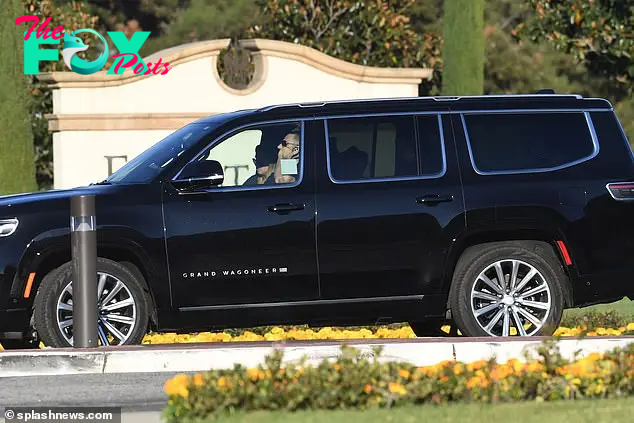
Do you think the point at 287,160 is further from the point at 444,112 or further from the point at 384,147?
the point at 444,112

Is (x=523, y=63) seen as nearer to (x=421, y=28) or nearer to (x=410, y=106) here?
(x=421, y=28)

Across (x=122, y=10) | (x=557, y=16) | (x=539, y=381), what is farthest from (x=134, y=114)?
(x=122, y=10)

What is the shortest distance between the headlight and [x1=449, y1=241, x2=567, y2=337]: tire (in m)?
3.16

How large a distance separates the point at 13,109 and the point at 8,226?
45.7 ft

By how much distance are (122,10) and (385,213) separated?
4514cm

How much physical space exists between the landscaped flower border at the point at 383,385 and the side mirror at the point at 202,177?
115 inches

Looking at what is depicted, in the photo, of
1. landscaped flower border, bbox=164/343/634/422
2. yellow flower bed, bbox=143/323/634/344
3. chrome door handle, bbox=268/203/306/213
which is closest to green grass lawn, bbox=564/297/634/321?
yellow flower bed, bbox=143/323/634/344

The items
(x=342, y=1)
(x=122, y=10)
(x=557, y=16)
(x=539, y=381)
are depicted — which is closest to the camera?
(x=539, y=381)

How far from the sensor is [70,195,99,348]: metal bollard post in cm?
984

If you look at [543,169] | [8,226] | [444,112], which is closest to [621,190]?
[543,169]

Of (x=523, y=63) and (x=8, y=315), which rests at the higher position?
(x=523, y=63)

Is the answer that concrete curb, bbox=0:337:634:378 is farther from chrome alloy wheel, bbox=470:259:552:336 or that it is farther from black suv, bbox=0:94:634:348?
chrome alloy wheel, bbox=470:259:552:336

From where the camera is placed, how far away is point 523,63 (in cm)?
4816

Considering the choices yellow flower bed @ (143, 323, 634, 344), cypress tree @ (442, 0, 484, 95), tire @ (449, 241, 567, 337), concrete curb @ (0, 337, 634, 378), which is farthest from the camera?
cypress tree @ (442, 0, 484, 95)
